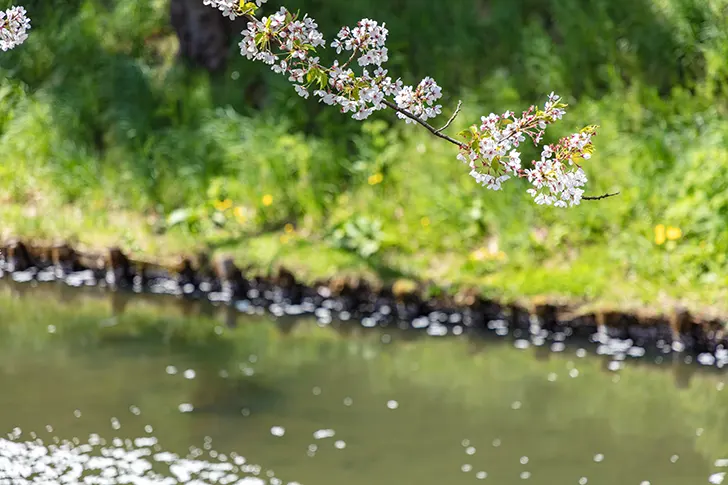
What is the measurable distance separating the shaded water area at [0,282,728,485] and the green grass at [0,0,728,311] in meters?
0.73

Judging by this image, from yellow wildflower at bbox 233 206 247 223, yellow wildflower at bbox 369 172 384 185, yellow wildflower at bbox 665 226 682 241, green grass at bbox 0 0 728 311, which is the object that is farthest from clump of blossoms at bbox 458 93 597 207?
yellow wildflower at bbox 233 206 247 223

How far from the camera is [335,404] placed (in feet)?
20.5

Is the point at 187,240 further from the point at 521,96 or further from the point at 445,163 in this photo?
the point at 521,96

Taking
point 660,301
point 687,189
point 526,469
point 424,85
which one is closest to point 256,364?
point 526,469

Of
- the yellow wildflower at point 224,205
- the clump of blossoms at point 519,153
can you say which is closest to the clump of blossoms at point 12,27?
the clump of blossoms at point 519,153

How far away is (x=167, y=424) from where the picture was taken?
593cm

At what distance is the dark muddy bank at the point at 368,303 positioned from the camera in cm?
704

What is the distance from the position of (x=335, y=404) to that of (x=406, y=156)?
316 cm

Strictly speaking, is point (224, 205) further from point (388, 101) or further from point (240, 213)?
point (388, 101)

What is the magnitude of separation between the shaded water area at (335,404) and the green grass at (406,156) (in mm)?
726

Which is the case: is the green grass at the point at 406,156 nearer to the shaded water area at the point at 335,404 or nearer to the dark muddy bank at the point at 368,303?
the dark muddy bank at the point at 368,303

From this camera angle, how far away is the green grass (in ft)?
25.5

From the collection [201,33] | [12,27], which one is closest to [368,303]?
[201,33]

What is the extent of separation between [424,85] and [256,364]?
4.09 metres
